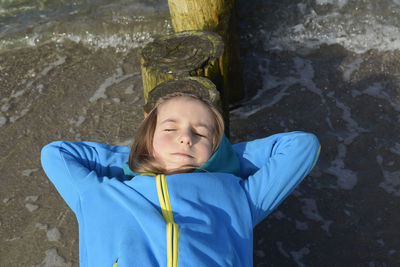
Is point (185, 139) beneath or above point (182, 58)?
beneath

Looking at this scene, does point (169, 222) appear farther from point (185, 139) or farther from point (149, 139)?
point (149, 139)

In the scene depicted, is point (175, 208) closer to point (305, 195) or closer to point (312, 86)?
point (305, 195)

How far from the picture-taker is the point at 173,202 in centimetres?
206

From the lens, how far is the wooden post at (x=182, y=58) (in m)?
2.81

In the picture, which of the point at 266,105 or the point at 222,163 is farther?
the point at 266,105

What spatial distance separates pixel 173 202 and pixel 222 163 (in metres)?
0.40

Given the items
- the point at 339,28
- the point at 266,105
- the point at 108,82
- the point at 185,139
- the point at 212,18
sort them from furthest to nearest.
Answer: the point at 339,28 < the point at 108,82 < the point at 266,105 < the point at 212,18 < the point at 185,139

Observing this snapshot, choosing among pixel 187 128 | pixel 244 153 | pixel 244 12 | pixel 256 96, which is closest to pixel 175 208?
pixel 187 128

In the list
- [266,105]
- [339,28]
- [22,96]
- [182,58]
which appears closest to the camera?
[182,58]

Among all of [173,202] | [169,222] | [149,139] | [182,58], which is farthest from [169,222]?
[182,58]

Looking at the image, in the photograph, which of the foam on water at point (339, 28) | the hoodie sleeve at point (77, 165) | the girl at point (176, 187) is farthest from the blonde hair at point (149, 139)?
the foam on water at point (339, 28)

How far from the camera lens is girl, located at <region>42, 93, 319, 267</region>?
1.94 m

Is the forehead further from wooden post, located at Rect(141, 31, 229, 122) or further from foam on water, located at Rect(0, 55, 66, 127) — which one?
foam on water, located at Rect(0, 55, 66, 127)

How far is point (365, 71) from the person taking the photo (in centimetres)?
424
